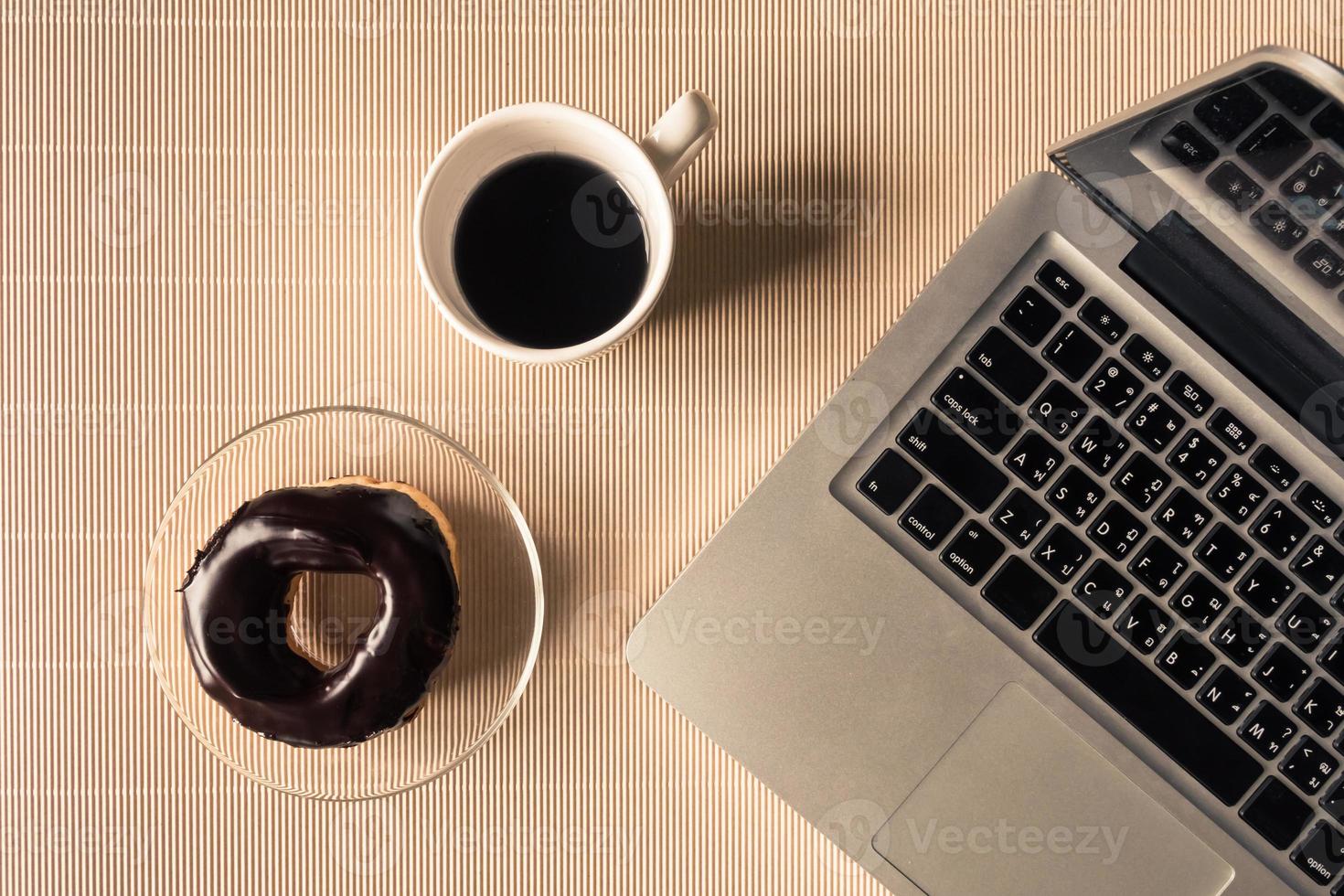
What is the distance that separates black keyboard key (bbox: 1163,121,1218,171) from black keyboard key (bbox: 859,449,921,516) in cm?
19

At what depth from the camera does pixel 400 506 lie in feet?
1.57

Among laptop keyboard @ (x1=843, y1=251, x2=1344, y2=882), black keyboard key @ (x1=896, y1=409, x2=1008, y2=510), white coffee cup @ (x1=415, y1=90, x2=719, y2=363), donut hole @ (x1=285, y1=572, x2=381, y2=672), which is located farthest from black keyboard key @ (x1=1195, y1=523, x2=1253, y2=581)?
donut hole @ (x1=285, y1=572, x2=381, y2=672)

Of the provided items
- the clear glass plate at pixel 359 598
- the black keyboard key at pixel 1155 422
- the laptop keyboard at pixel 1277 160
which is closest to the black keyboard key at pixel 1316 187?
the laptop keyboard at pixel 1277 160

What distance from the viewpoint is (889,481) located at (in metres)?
0.47

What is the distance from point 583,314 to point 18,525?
13.5 inches

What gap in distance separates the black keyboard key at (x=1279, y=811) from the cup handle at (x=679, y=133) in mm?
413

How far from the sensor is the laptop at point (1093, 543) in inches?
18.2

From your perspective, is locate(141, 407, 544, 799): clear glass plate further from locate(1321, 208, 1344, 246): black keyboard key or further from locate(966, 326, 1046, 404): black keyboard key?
locate(1321, 208, 1344, 246): black keyboard key

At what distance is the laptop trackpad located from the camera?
479mm

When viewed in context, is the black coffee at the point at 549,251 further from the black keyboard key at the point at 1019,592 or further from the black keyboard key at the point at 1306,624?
the black keyboard key at the point at 1306,624

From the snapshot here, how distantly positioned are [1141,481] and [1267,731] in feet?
0.44

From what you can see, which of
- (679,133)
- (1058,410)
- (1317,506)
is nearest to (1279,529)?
(1317,506)

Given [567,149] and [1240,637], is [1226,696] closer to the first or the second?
[1240,637]

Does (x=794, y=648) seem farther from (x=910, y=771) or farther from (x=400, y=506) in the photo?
(x=400, y=506)
